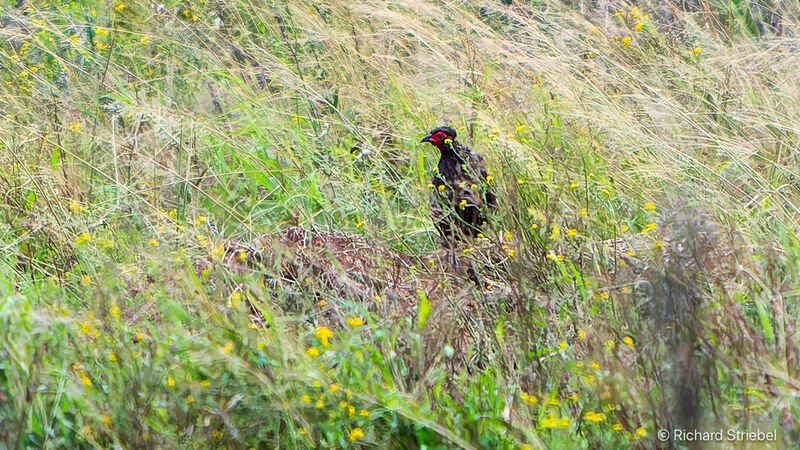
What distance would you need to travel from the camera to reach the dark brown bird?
3.16 m

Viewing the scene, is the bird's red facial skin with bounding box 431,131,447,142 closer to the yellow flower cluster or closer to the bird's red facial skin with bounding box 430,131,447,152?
the bird's red facial skin with bounding box 430,131,447,152

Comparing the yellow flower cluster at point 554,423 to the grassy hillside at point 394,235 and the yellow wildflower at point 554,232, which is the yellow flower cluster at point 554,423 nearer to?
the grassy hillside at point 394,235

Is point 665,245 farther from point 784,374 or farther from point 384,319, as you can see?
point 384,319

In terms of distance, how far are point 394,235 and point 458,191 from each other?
0.99ft

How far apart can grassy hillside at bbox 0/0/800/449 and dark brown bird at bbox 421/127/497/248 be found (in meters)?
0.11

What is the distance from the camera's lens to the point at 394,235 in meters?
3.35

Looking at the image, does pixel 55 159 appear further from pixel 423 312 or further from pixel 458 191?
pixel 423 312

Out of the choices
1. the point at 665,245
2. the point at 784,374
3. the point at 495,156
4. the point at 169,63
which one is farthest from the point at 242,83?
the point at 784,374

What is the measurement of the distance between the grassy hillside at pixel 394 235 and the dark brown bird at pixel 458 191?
113 millimetres

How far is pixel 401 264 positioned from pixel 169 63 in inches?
89.4

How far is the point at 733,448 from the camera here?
185 centimetres

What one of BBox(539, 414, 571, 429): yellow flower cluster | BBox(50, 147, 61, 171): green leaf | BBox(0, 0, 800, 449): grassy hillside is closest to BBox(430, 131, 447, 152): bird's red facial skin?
BBox(0, 0, 800, 449): grassy hillside

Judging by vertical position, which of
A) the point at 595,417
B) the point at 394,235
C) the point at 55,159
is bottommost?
the point at 55,159

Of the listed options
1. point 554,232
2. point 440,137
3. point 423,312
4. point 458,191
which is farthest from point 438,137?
point 423,312
